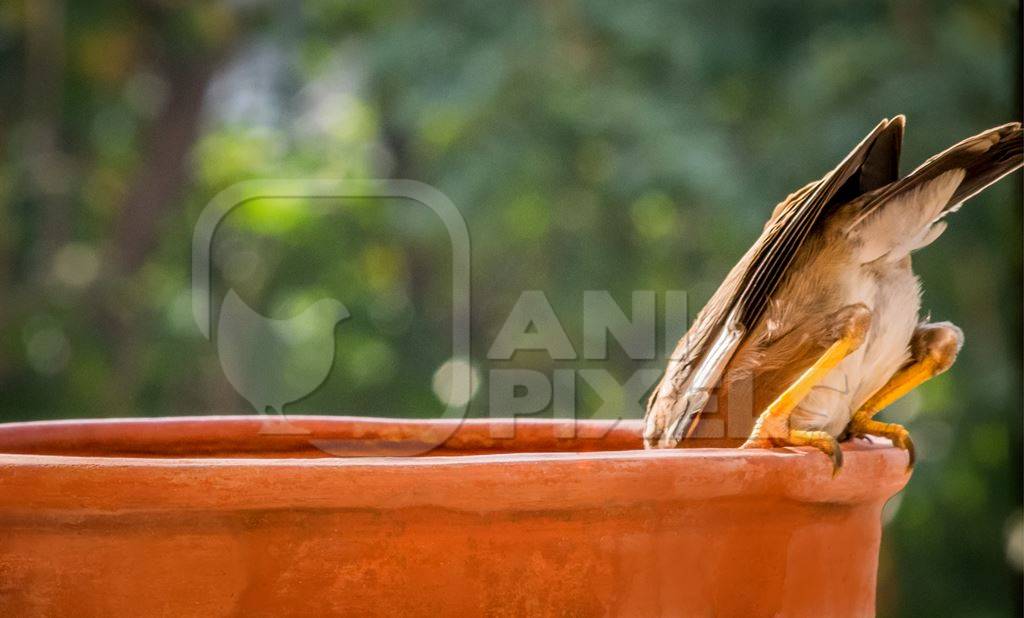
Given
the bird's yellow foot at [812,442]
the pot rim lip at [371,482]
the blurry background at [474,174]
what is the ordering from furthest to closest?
the blurry background at [474,174] → the bird's yellow foot at [812,442] → the pot rim lip at [371,482]

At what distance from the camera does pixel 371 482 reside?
1.16m

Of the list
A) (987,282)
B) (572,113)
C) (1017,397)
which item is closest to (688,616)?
(1017,397)

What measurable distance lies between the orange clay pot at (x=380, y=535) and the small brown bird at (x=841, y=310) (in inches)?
15.6

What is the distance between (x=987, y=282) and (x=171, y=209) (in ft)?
14.8

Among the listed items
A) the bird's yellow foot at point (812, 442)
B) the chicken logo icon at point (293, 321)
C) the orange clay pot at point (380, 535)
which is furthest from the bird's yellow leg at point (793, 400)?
the chicken logo icon at point (293, 321)

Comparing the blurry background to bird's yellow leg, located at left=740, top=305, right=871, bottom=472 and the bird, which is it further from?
bird's yellow leg, located at left=740, top=305, right=871, bottom=472

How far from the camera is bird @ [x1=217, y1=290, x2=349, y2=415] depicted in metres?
5.80

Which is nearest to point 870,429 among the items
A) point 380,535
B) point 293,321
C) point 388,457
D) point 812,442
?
point 812,442

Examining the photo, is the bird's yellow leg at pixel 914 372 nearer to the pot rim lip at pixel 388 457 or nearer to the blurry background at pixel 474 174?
the pot rim lip at pixel 388 457

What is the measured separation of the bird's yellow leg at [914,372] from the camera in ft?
5.74

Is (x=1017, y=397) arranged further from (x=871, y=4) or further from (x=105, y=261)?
(x=105, y=261)

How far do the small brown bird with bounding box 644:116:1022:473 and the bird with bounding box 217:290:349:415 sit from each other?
395cm

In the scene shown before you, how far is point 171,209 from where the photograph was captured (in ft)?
22.8

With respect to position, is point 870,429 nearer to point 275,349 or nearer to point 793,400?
point 793,400
